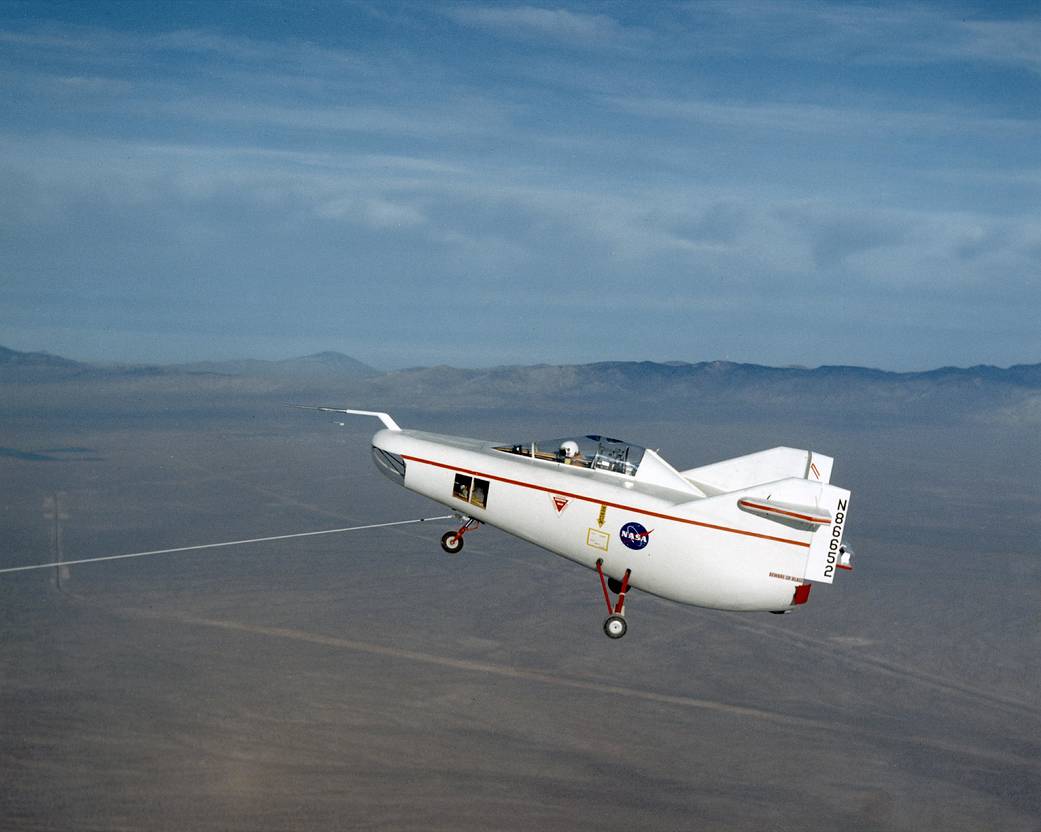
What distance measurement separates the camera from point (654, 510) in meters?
41.4

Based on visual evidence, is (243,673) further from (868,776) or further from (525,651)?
(868,776)

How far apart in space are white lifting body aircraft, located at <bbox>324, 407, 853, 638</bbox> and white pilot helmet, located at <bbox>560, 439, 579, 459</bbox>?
4 cm

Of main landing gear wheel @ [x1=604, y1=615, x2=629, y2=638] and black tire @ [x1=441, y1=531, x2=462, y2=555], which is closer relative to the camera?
main landing gear wheel @ [x1=604, y1=615, x2=629, y2=638]

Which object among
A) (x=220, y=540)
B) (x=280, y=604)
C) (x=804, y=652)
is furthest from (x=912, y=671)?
(x=220, y=540)

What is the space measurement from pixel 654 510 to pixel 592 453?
11.9 ft

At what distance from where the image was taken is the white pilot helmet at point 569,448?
143 ft

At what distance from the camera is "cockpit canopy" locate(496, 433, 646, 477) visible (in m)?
43.1

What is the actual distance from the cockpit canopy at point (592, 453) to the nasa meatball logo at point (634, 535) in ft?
7.77

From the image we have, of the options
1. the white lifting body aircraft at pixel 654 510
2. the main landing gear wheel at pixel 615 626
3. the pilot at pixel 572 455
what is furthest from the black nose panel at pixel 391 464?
the main landing gear wheel at pixel 615 626

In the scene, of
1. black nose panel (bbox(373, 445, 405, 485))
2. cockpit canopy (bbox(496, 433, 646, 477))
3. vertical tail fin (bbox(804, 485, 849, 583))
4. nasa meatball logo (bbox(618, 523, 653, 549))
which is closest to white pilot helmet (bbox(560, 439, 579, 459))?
cockpit canopy (bbox(496, 433, 646, 477))

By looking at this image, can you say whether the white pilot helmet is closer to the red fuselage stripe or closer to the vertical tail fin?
the red fuselage stripe

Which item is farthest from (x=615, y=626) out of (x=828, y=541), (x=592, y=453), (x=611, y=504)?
(x=828, y=541)

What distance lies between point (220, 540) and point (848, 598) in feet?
175

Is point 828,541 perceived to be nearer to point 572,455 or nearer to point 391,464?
point 572,455
